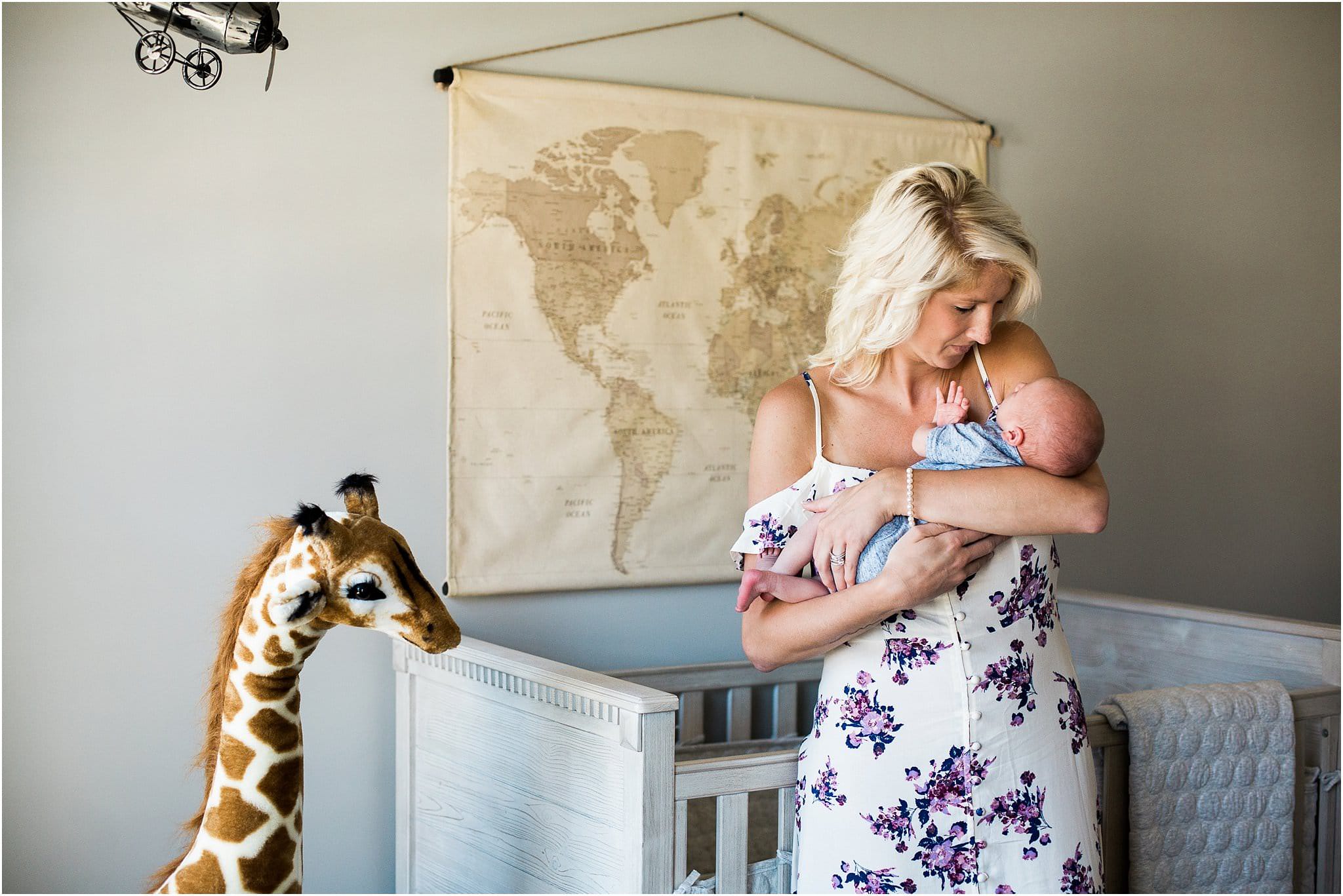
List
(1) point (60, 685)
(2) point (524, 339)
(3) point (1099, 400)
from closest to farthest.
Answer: (1) point (60, 685) < (2) point (524, 339) < (3) point (1099, 400)

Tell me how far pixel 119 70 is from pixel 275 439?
2.10 ft

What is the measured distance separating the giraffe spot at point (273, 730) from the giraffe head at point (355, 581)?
4.5 inches

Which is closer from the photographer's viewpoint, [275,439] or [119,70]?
[119,70]

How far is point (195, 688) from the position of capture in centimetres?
188

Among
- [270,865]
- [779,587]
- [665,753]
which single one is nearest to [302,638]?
[270,865]

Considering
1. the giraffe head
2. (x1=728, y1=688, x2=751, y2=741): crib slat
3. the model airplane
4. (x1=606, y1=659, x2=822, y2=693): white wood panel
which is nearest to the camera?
the model airplane

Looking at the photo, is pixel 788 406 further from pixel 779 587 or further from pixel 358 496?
pixel 358 496

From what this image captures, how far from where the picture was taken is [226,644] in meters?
1.32

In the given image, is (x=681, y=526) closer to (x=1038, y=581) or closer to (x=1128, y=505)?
(x=1038, y=581)

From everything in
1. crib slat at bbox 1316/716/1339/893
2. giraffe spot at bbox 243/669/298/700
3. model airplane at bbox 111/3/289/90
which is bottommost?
crib slat at bbox 1316/716/1339/893

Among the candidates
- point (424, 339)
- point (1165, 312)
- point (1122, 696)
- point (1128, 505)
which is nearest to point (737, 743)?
point (1122, 696)

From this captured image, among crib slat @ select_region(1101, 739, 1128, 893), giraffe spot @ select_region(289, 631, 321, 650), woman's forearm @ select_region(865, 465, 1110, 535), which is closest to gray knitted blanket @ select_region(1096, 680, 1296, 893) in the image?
crib slat @ select_region(1101, 739, 1128, 893)

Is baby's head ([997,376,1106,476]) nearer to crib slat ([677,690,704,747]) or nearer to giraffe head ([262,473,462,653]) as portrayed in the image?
giraffe head ([262,473,462,653])

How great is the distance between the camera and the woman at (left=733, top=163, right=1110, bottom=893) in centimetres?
130
